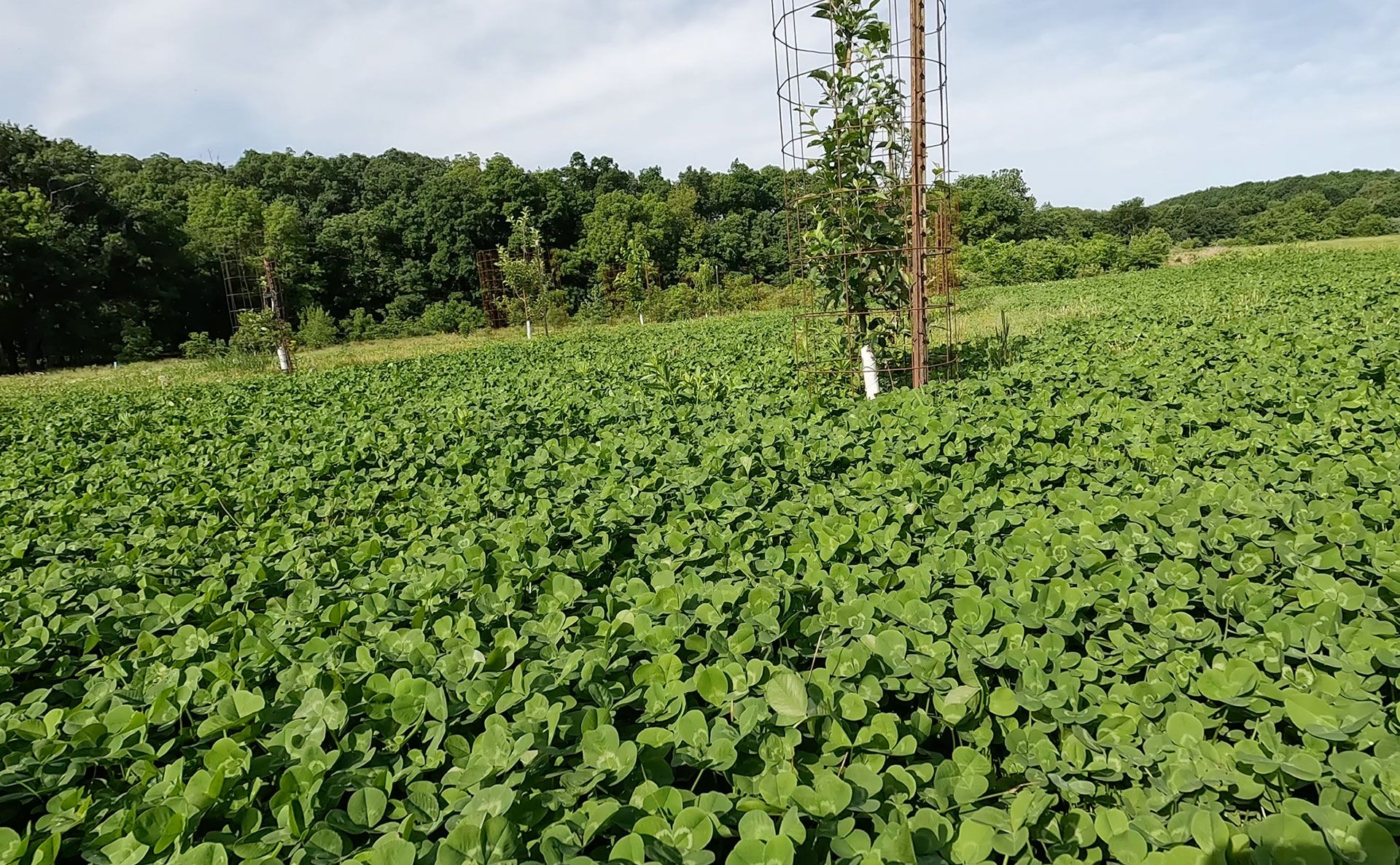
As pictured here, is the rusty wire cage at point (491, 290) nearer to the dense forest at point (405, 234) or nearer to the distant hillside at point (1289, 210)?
the dense forest at point (405, 234)

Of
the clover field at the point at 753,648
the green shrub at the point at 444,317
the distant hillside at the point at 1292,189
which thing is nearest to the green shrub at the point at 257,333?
the clover field at the point at 753,648

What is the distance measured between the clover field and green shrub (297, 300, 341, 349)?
32318 millimetres

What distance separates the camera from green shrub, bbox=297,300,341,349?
3366cm

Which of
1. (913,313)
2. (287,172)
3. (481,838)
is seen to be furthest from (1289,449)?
(287,172)

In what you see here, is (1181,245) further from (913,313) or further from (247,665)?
(247,665)

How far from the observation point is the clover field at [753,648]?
139 cm

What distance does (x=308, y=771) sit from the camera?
60.6 inches

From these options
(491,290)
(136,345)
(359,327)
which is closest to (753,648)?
(491,290)

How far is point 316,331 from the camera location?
3422 cm

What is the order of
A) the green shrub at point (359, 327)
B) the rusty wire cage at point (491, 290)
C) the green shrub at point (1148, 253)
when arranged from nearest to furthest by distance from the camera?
the rusty wire cage at point (491, 290), the green shrub at point (1148, 253), the green shrub at point (359, 327)

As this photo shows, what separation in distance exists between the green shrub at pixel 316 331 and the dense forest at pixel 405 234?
29 cm

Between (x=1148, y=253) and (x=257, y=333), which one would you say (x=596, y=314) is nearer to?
(x=257, y=333)

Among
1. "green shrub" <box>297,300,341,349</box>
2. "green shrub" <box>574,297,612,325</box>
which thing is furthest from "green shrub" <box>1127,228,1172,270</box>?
"green shrub" <box>297,300,341,349</box>

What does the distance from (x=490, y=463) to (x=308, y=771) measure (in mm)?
3331
